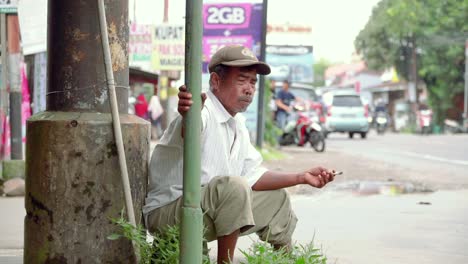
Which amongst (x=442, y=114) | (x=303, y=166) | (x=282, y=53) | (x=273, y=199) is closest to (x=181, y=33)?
(x=303, y=166)

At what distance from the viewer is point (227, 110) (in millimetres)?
4297

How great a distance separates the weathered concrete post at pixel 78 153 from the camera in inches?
156

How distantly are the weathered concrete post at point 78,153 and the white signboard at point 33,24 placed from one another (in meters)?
5.34

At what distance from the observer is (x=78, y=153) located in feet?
13.0

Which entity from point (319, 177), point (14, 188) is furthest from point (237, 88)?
point (14, 188)

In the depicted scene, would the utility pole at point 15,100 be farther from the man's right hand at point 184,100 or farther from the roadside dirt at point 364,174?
the man's right hand at point 184,100

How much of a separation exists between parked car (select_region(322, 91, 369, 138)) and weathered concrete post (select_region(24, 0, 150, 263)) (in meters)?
28.4

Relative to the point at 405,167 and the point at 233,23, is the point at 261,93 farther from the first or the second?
the point at 405,167

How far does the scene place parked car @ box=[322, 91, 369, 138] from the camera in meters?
32.8

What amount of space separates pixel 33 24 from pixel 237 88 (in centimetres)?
702

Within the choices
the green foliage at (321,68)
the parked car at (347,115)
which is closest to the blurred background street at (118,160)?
the parked car at (347,115)

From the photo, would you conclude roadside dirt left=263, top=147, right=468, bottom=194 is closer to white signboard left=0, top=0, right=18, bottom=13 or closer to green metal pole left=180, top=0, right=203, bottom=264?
white signboard left=0, top=0, right=18, bottom=13

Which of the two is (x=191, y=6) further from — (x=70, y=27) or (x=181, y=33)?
(x=181, y=33)

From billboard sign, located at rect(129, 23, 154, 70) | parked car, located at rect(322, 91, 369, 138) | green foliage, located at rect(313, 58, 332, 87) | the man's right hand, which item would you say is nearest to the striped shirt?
the man's right hand
